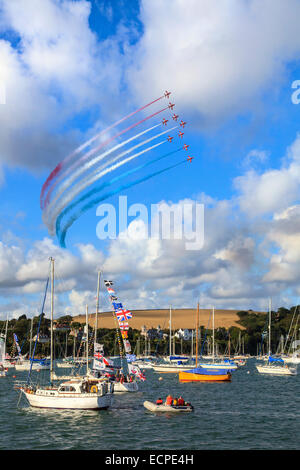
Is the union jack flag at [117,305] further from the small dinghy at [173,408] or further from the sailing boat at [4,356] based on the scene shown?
the sailing boat at [4,356]

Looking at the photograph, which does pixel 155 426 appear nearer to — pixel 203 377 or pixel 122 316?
pixel 122 316

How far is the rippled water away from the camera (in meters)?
40.3

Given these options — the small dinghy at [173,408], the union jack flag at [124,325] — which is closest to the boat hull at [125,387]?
the union jack flag at [124,325]

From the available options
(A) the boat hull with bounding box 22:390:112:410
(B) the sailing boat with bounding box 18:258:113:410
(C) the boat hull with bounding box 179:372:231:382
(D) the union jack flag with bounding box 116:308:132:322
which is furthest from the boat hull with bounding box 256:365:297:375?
(A) the boat hull with bounding box 22:390:112:410

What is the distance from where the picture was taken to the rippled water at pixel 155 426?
132ft

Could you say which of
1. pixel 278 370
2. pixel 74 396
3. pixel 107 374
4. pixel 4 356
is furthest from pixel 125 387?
pixel 4 356

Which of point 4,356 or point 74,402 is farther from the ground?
point 74,402

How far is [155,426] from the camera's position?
4738 cm

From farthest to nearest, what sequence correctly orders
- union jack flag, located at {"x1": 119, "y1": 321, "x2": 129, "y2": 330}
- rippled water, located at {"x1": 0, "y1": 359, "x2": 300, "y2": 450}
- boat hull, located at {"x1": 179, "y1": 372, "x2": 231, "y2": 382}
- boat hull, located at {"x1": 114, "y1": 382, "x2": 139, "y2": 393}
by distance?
boat hull, located at {"x1": 179, "y1": 372, "x2": 231, "y2": 382} → union jack flag, located at {"x1": 119, "y1": 321, "x2": 129, "y2": 330} → boat hull, located at {"x1": 114, "y1": 382, "x2": 139, "y2": 393} → rippled water, located at {"x1": 0, "y1": 359, "x2": 300, "y2": 450}

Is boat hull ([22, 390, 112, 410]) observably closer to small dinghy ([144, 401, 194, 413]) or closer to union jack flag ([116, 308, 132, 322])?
small dinghy ([144, 401, 194, 413])

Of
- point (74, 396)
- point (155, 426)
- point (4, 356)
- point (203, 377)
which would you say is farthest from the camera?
point (4, 356)
